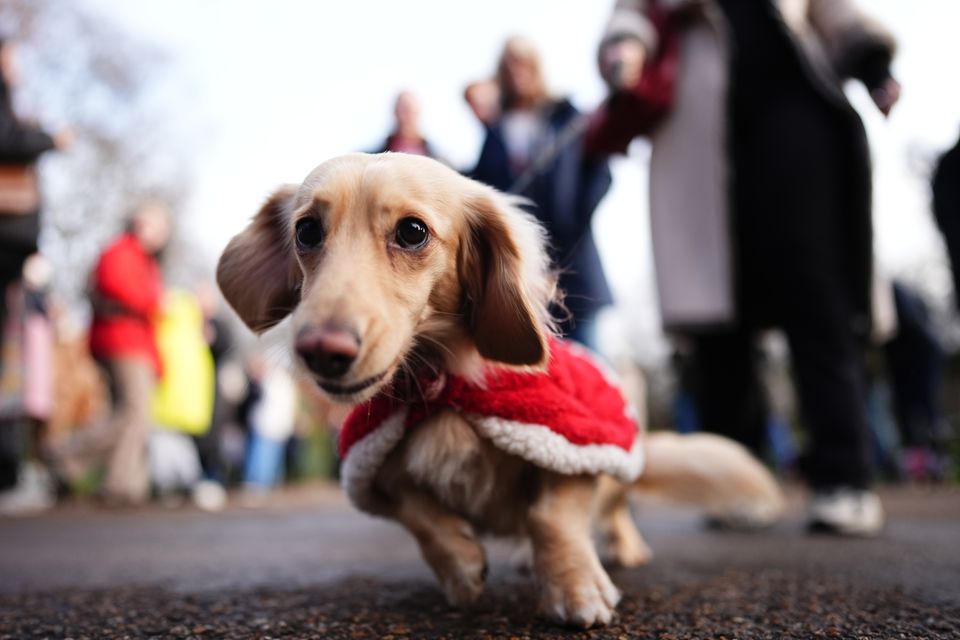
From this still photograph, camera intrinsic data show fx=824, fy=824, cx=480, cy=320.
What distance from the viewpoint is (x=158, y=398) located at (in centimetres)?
738

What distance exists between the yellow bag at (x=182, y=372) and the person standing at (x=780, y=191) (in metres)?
5.14

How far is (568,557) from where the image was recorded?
5.53ft

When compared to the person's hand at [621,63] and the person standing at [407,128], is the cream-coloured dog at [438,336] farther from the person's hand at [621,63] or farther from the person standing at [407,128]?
the person standing at [407,128]

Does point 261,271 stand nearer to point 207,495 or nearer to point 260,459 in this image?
point 207,495

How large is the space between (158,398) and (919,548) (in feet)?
20.8

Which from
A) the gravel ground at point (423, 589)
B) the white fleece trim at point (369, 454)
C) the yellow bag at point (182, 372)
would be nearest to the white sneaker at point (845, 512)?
the gravel ground at point (423, 589)

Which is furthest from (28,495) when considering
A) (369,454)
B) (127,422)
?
(369,454)

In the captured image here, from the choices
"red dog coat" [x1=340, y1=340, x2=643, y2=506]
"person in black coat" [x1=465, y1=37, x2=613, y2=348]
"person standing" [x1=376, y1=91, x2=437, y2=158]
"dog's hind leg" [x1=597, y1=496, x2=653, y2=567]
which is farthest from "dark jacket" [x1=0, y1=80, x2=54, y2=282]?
"dog's hind leg" [x1=597, y1=496, x2=653, y2=567]

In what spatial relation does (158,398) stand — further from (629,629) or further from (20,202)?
(629,629)

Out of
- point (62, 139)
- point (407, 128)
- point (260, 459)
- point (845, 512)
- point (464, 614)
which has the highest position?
point (62, 139)

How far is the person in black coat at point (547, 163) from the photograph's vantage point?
359 centimetres

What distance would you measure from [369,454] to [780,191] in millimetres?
2212

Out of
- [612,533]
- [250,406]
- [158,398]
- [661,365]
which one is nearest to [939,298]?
[661,365]

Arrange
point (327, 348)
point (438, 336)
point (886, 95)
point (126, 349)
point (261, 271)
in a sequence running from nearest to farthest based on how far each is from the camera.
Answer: point (327, 348)
point (438, 336)
point (261, 271)
point (886, 95)
point (126, 349)
